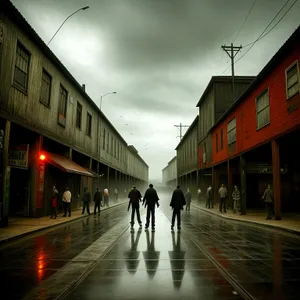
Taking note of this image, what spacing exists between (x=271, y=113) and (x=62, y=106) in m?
13.7

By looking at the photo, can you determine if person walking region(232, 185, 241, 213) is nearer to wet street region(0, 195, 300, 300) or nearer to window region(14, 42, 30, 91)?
wet street region(0, 195, 300, 300)

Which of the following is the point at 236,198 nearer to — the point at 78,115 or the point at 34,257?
the point at 78,115

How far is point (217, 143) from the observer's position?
30141 mm

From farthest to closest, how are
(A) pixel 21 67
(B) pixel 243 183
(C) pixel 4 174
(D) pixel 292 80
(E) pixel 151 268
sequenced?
(B) pixel 243 183 → (A) pixel 21 67 → (D) pixel 292 80 → (C) pixel 4 174 → (E) pixel 151 268

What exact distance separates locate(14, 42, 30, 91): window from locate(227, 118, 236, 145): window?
1559 centimetres

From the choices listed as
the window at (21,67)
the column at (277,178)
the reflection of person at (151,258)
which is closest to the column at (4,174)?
the window at (21,67)

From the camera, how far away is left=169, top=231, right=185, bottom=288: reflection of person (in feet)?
18.0

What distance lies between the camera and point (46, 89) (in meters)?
18.4

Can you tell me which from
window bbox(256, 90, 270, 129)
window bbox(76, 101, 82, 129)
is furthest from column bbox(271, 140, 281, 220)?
window bbox(76, 101, 82, 129)

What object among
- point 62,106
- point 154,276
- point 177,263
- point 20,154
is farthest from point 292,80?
point 62,106

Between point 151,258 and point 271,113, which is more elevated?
point 271,113

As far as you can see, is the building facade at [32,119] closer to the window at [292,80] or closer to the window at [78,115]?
the window at [78,115]

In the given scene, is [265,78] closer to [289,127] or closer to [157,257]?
[289,127]

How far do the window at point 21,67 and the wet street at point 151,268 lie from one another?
7822 millimetres
